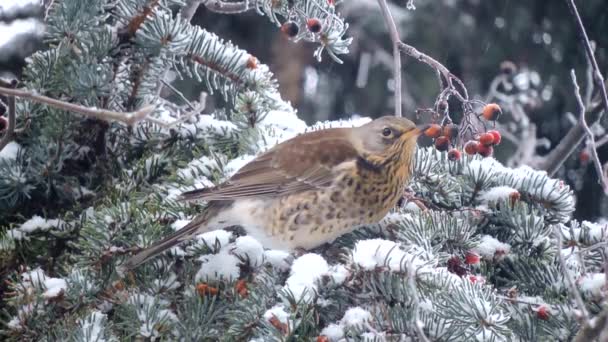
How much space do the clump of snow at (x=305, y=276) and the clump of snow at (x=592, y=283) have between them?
0.56m

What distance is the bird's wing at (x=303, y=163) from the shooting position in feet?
8.69

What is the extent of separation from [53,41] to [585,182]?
321 cm

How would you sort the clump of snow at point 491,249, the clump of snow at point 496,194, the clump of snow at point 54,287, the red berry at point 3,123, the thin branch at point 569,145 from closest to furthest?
the clump of snow at point 54,287 → the clump of snow at point 491,249 → the clump of snow at point 496,194 → the red berry at point 3,123 → the thin branch at point 569,145

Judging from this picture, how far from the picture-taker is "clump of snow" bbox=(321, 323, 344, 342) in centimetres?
179

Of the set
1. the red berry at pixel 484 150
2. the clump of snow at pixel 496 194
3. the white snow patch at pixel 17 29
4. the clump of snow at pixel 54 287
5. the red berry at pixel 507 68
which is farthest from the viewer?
the red berry at pixel 507 68

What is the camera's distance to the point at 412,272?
1.78 meters

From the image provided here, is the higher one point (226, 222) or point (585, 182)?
point (226, 222)

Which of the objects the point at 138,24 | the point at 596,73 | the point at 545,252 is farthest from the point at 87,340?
the point at 596,73

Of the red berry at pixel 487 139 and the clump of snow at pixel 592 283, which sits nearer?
the clump of snow at pixel 592 283

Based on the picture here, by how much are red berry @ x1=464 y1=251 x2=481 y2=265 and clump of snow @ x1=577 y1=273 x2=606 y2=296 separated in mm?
233

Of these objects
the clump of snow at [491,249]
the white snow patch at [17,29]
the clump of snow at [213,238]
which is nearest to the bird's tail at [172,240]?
the clump of snow at [213,238]

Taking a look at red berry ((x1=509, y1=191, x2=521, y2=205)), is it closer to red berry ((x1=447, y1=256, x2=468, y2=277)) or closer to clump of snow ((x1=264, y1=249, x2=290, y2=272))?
red berry ((x1=447, y1=256, x2=468, y2=277))

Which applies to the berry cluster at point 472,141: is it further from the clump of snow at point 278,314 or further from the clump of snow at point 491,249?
the clump of snow at point 278,314

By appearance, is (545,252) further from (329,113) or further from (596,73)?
(329,113)
